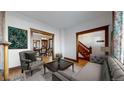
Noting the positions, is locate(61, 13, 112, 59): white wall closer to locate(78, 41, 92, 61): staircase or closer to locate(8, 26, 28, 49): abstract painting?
locate(78, 41, 92, 61): staircase

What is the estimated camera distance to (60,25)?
537 cm

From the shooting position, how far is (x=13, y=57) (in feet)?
11.0

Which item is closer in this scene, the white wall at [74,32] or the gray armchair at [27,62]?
the gray armchair at [27,62]

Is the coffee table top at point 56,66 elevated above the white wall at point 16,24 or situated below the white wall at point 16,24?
below

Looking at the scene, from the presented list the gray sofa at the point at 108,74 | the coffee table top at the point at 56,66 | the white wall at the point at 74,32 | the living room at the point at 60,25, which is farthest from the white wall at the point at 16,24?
the gray sofa at the point at 108,74

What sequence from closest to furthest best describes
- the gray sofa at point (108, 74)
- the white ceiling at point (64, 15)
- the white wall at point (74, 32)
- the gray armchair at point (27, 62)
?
the gray sofa at point (108, 74), the gray armchair at point (27, 62), the white ceiling at point (64, 15), the white wall at point (74, 32)

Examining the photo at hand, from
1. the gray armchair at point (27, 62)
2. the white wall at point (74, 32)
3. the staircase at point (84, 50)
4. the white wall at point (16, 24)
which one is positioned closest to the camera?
the gray armchair at point (27, 62)

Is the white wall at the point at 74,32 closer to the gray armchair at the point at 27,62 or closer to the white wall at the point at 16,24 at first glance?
the white wall at the point at 16,24

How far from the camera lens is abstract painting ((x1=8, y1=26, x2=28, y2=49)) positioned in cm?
324

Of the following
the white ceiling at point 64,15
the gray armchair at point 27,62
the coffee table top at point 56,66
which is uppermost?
the white ceiling at point 64,15

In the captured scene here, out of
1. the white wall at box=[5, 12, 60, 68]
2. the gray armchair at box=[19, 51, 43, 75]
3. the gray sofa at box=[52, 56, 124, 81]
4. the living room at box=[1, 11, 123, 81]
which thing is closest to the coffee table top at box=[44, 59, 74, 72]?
the living room at box=[1, 11, 123, 81]

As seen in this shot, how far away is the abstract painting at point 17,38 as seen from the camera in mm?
3238

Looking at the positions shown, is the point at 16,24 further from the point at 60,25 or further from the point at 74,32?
the point at 74,32
